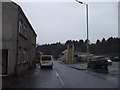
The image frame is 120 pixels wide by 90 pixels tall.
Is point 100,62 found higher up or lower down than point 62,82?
higher up

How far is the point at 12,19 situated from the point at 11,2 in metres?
1.55

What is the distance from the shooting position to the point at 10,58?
2103 cm

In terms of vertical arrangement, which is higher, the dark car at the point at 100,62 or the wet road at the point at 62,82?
the dark car at the point at 100,62

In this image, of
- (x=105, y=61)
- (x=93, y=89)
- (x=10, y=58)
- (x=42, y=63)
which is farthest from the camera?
(x=42, y=63)

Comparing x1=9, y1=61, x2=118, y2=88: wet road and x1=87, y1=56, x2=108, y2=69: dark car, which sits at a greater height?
x1=87, y1=56, x2=108, y2=69: dark car

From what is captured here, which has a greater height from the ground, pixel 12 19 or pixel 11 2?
pixel 11 2

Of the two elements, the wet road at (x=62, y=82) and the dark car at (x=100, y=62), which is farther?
the dark car at (x=100, y=62)

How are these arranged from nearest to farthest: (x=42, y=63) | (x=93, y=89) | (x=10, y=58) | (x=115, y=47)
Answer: (x=93, y=89) < (x=10, y=58) < (x=42, y=63) < (x=115, y=47)

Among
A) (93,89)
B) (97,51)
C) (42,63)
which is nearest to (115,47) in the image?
(97,51)

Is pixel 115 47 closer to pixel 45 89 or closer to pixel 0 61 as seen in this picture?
pixel 0 61

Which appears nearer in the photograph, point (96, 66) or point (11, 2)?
point (11, 2)

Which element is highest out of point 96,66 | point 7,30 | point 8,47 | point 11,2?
point 11,2

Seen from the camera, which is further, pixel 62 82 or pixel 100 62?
pixel 100 62

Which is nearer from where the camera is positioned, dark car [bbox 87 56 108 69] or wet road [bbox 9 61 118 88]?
wet road [bbox 9 61 118 88]
